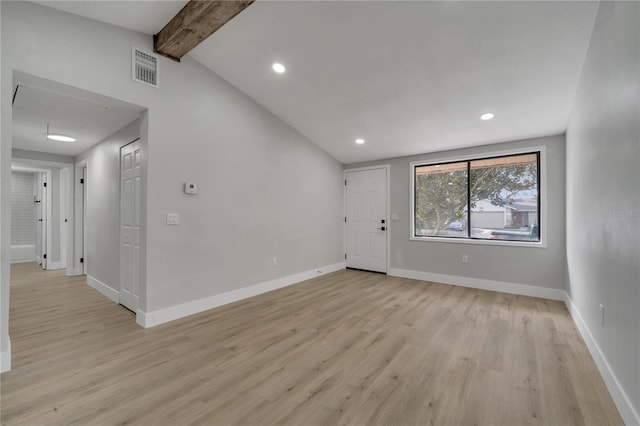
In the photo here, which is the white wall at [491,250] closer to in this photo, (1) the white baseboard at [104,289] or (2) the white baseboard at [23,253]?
(1) the white baseboard at [104,289]

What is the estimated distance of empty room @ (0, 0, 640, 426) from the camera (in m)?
1.76

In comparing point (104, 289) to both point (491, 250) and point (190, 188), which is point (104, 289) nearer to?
point (190, 188)

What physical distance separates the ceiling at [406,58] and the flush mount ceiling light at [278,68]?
7 cm

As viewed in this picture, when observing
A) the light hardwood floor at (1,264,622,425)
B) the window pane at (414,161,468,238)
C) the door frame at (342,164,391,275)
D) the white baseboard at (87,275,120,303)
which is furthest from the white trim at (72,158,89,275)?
the window pane at (414,161,468,238)

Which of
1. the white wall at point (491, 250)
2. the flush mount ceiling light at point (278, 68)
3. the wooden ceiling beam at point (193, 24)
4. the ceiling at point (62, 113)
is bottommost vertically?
the white wall at point (491, 250)

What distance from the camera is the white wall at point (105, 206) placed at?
370cm

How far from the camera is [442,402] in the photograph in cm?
173

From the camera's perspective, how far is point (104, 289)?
4.00m

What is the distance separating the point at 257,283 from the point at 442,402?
9.54 feet

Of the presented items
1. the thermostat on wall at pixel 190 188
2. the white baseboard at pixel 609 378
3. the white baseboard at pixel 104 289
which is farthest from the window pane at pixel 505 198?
the white baseboard at pixel 104 289

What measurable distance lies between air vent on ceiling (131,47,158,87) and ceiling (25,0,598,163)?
243mm

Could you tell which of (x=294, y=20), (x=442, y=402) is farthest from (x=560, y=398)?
(x=294, y=20)

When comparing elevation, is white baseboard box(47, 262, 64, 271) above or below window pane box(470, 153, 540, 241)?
below

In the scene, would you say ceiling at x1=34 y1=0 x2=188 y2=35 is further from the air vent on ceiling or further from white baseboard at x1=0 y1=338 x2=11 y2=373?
white baseboard at x1=0 y1=338 x2=11 y2=373
